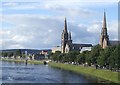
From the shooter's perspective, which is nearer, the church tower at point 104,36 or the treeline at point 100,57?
the treeline at point 100,57

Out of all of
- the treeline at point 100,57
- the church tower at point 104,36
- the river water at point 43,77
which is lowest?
the river water at point 43,77

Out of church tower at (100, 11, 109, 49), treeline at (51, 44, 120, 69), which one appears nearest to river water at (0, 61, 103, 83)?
treeline at (51, 44, 120, 69)

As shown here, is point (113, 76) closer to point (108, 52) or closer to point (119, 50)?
point (119, 50)

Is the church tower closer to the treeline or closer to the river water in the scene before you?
the treeline

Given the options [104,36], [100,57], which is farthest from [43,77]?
[104,36]

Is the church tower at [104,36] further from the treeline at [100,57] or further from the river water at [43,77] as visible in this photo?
the river water at [43,77]

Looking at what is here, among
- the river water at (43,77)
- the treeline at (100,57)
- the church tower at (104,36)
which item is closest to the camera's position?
the river water at (43,77)

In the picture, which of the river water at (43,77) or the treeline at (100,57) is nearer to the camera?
the river water at (43,77)

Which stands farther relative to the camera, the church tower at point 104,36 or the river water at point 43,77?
the church tower at point 104,36

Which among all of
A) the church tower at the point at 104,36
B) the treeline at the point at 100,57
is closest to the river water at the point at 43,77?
the treeline at the point at 100,57

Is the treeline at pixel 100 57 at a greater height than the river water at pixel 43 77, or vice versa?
the treeline at pixel 100 57

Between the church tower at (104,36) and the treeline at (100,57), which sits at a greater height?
the church tower at (104,36)

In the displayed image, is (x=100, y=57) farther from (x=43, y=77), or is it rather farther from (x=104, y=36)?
(x=104, y=36)

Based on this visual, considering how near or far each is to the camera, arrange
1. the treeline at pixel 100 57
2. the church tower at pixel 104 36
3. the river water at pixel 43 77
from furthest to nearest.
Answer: the church tower at pixel 104 36 < the treeline at pixel 100 57 < the river water at pixel 43 77
